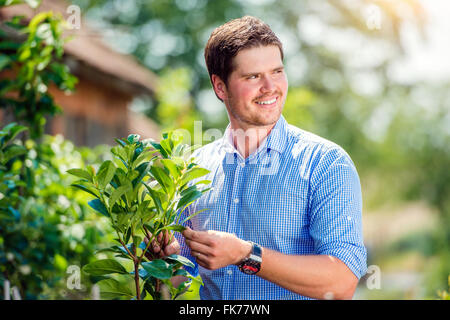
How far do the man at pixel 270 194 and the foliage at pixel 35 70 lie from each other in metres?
1.18

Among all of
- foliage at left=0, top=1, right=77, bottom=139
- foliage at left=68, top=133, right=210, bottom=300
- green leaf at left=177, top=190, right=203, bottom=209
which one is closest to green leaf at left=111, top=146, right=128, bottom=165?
foliage at left=68, top=133, right=210, bottom=300

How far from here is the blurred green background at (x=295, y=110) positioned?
3.22 m

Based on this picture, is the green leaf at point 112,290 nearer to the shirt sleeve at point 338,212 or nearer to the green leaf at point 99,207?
the green leaf at point 99,207

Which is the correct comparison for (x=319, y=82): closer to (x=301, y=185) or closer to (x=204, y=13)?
(x=204, y=13)

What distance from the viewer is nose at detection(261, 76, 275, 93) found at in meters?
2.14

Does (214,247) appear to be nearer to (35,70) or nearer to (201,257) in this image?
(201,257)

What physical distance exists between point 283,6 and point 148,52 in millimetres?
5557

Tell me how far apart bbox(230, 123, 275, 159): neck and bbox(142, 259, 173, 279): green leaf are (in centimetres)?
78

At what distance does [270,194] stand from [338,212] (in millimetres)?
307

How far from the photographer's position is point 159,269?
166cm

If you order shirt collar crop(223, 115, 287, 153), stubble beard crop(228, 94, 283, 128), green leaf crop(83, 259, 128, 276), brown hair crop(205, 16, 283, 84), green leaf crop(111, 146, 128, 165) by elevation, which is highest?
brown hair crop(205, 16, 283, 84)

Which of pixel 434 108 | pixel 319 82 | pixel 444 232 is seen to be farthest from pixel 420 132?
pixel 319 82

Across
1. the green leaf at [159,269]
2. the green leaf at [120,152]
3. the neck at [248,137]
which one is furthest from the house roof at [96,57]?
the green leaf at [159,269]

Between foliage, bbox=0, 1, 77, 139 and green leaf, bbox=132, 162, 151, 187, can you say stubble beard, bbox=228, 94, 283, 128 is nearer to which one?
green leaf, bbox=132, 162, 151, 187
